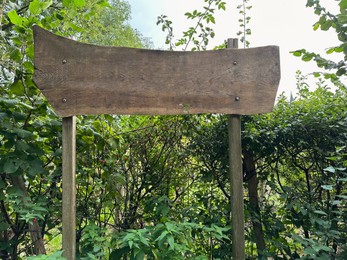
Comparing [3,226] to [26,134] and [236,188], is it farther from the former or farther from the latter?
[236,188]

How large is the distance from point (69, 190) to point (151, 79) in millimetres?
756

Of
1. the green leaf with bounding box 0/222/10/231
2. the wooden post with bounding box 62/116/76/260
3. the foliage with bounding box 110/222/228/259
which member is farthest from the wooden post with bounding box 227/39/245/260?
the green leaf with bounding box 0/222/10/231

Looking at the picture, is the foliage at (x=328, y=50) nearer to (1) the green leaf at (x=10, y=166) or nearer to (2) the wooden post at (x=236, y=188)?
(2) the wooden post at (x=236, y=188)

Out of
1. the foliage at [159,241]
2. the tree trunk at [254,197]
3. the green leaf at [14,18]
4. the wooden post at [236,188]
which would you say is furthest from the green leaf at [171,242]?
the green leaf at [14,18]

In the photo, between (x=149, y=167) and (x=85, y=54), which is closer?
(x=85, y=54)

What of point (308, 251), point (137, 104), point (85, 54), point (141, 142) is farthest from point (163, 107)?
point (308, 251)

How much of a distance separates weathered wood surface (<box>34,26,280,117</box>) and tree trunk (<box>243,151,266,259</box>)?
65 cm

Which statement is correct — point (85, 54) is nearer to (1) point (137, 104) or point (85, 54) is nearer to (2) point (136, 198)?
(1) point (137, 104)

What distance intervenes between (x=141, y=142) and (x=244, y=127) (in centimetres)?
80

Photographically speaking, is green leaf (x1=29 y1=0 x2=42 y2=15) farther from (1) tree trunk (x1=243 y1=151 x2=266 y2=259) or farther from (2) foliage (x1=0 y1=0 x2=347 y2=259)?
(1) tree trunk (x1=243 y1=151 x2=266 y2=259)

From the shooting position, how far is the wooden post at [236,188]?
5.54ft

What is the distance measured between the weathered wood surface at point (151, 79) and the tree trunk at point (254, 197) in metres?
0.65

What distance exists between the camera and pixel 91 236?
1599 mm

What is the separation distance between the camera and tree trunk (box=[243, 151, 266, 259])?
2150 millimetres
